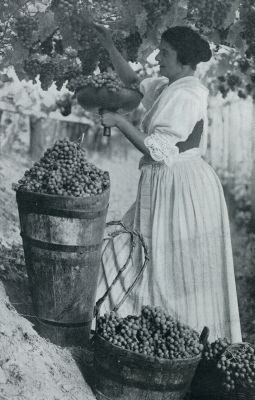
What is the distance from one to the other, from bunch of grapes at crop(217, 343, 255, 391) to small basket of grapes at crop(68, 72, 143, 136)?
5.33ft

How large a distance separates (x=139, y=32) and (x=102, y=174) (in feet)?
4.67

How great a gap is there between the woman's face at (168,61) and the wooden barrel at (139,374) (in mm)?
1896

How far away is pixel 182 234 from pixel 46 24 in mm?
1752

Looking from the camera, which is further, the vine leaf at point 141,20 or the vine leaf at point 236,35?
the vine leaf at point 236,35

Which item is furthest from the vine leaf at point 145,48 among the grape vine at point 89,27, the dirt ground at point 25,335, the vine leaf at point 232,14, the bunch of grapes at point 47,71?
the dirt ground at point 25,335

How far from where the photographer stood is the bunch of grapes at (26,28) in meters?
4.68

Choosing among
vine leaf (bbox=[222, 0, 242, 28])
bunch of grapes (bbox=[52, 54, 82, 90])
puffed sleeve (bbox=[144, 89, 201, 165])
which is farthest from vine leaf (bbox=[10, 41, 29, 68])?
vine leaf (bbox=[222, 0, 242, 28])

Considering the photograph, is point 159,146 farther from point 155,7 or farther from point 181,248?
point 155,7

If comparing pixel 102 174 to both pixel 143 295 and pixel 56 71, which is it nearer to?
pixel 143 295

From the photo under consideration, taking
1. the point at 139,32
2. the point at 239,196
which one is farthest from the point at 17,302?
the point at 239,196

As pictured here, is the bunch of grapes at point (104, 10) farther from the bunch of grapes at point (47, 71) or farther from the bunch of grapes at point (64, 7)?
the bunch of grapes at point (47, 71)

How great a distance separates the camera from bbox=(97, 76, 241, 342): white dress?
14.7 feet

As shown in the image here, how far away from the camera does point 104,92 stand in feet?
13.8

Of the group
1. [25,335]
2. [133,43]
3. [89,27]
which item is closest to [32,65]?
[89,27]
